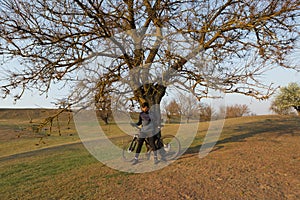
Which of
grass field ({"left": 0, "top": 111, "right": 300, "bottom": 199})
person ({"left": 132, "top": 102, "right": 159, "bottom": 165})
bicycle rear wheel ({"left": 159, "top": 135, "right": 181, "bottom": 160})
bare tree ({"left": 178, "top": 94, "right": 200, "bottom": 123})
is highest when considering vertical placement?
bare tree ({"left": 178, "top": 94, "right": 200, "bottom": 123})

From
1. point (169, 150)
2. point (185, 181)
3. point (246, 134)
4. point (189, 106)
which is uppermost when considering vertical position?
point (189, 106)

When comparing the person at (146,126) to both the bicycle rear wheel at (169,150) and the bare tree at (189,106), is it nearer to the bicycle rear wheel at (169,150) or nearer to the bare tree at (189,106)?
the bicycle rear wheel at (169,150)

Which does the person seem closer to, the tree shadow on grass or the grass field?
the grass field

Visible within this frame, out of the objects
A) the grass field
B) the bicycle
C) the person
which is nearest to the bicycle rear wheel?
the bicycle

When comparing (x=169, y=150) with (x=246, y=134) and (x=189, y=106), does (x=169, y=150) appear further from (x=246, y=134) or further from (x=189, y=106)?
(x=246, y=134)

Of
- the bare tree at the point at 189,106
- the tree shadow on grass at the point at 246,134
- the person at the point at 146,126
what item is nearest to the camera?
the person at the point at 146,126

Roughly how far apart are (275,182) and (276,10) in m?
4.16

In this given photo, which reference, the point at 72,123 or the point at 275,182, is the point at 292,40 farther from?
the point at 72,123

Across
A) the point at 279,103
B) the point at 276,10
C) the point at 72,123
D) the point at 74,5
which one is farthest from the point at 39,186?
the point at 279,103

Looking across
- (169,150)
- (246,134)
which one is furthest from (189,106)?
(246,134)

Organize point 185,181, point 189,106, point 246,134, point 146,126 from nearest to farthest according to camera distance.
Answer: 1. point 185,181
2. point 146,126
3. point 189,106
4. point 246,134

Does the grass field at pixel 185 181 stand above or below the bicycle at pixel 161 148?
below

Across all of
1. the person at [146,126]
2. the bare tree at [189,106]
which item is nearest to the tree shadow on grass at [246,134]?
the bare tree at [189,106]

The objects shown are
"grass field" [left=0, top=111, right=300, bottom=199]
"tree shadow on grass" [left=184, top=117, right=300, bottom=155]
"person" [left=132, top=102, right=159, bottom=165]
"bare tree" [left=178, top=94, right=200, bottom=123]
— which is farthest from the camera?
"tree shadow on grass" [left=184, top=117, right=300, bottom=155]
